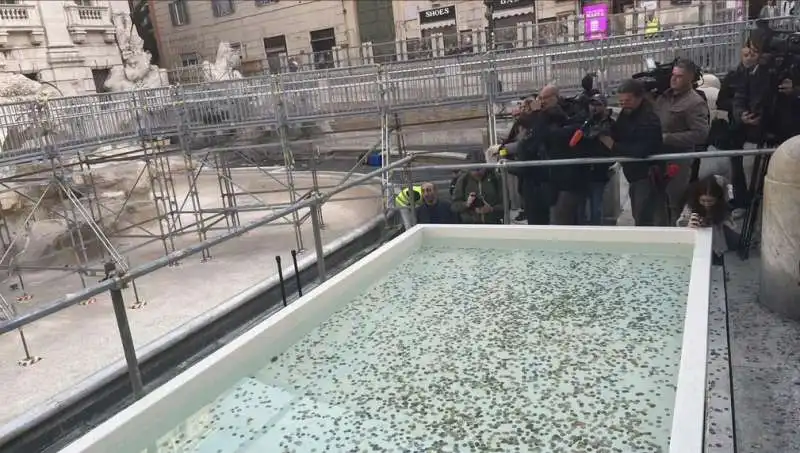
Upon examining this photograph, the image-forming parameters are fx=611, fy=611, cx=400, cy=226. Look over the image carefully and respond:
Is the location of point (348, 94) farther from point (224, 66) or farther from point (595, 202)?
point (224, 66)

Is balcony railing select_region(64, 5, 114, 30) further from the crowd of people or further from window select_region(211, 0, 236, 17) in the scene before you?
the crowd of people

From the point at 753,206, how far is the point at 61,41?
2221cm

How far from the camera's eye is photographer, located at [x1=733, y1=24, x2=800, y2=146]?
192 inches

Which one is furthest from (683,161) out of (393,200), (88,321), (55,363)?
(88,321)

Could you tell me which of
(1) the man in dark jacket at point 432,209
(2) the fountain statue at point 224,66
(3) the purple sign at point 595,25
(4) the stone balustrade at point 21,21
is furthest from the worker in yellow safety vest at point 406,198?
(2) the fountain statue at point 224,66

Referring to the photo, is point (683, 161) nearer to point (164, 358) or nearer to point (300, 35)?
point (164, 358)

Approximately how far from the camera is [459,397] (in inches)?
125

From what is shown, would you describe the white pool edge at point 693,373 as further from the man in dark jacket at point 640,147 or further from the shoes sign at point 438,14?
the shoes sign at point 438,14

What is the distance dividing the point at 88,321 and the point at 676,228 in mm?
7723

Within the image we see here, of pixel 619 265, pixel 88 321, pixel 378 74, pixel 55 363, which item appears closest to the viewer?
pixel 619 265

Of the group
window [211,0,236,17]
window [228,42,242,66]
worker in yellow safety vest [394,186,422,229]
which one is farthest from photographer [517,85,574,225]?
window [211,0,236,17]

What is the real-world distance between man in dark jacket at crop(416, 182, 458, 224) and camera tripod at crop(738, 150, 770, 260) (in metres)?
3.17

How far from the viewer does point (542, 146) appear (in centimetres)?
561

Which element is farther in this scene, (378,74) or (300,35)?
(300,35)
